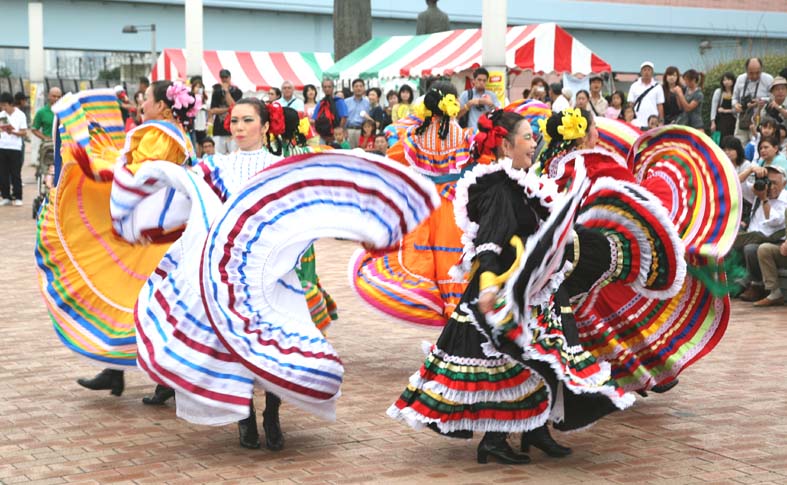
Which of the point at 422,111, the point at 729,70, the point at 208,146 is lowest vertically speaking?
the point at 208,146

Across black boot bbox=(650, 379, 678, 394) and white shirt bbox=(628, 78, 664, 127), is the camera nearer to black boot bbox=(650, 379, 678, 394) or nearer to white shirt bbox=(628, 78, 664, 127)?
black boot bbox=(650, 379, 678, 394)

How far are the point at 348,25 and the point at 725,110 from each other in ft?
36.3

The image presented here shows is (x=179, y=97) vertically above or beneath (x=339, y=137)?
above

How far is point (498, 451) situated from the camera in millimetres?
5410

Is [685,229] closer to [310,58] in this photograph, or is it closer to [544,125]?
[544,125]

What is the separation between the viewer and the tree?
24547 mm

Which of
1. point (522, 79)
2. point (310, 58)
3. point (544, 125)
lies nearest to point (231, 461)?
point (544, 125)

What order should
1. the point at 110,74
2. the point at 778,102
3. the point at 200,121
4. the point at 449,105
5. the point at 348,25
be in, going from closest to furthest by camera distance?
the point at 449,105 < the point at 778,102 < the point at 200,121 < the point at 348,25 < the point at 110,74

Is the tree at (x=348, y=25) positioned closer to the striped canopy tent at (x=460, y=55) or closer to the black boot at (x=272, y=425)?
the striped canopy tent at (x=460, y=55)

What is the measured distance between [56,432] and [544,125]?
2.99 metres

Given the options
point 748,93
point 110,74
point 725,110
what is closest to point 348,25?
point 725,110

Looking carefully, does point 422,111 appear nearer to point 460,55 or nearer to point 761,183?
point 761,183

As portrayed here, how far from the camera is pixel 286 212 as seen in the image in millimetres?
5391

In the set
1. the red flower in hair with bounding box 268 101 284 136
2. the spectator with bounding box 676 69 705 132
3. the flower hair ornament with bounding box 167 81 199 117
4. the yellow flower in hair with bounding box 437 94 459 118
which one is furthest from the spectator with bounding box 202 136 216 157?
the red flower in hair with bounding box 268 101 284 136
